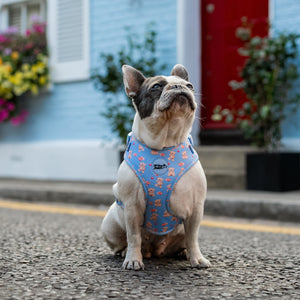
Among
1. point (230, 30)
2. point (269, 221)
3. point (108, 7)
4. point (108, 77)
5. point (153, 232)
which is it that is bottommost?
point (269, 221)

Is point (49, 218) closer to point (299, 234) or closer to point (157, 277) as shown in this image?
point (299, 234)

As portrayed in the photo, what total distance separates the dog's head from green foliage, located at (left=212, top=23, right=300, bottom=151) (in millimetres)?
3451

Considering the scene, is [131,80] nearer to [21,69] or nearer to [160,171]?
[160,171]

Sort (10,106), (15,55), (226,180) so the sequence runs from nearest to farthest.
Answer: (226,180) → (15,55) → (10,106)

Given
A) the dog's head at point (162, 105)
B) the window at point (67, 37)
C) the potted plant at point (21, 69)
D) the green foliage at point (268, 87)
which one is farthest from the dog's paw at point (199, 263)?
the potted plant at point (21, 69)

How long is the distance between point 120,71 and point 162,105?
4881 mm

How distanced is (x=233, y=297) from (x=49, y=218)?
311 centimetres

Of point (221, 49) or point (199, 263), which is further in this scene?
point (221, 49)

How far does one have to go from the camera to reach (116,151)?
7707 mm

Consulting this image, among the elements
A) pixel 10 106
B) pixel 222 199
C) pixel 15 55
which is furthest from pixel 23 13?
pixel 222 199

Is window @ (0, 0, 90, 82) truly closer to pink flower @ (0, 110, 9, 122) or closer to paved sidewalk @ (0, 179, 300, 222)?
pink flower @ (0, 110, 9, 122)

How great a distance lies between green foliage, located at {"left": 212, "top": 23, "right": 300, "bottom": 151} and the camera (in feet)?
20.2

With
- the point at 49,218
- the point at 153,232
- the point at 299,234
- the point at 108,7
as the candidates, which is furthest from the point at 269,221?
the point at 108,7

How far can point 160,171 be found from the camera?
2.69m
